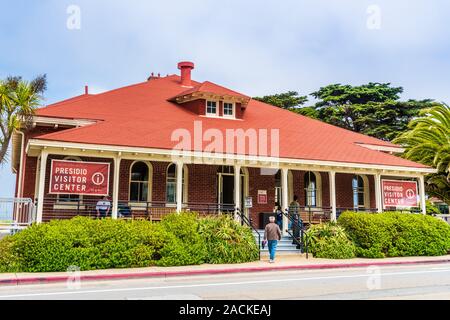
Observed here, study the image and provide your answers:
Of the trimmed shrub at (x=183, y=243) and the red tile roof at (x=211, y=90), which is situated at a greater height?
the red tile roof at (x=211, y=90)

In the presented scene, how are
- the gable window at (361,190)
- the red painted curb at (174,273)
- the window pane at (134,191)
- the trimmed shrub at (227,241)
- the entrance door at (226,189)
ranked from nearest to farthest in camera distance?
the red painted curb at (174,273)
the trimmed shrub at (227,241)
the window pane at (134,191)
the entrance door at (226,189)
the gable window at (361,190)

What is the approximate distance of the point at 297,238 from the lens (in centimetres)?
1964

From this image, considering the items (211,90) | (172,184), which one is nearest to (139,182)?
(172,184)

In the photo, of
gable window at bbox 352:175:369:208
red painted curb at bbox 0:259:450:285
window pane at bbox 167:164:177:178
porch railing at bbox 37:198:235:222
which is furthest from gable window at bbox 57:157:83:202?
gable window at bbox 352:175:369:208

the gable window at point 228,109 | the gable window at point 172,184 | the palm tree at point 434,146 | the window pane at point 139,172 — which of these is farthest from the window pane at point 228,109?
the palm tree at point 434,146

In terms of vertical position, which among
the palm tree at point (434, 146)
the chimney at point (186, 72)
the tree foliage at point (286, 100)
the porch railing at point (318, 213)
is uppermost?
the tree foliage at point (286, 100)

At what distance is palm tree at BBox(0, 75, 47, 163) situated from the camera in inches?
738

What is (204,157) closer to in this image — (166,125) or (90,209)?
(166,125)

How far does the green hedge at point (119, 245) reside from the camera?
44.5ft

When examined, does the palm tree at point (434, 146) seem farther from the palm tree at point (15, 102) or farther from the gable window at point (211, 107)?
the palm tree at point (15, 102)

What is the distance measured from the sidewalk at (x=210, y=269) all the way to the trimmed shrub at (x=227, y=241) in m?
0.48

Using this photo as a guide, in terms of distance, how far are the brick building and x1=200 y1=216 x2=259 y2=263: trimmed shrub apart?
228 centimetres

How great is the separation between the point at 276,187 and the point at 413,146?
10.5 m
